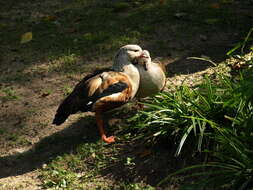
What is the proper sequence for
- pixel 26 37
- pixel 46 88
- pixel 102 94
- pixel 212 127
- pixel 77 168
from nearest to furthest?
pixel 212 127 → pixel 77 168 → pixel 102 94 → pixel 46 88 → pixel 26 37

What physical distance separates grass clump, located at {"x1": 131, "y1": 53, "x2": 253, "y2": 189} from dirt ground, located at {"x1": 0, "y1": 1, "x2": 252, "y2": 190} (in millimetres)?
880

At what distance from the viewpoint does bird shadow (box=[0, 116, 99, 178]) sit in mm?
4180

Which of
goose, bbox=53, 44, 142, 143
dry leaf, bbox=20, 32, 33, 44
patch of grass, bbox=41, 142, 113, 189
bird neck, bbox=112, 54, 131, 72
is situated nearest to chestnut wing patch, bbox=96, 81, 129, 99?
goose, bbox=53, 44, 142, 143

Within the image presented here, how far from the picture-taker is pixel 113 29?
23.3 feet

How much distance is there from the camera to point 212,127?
349 centimetres

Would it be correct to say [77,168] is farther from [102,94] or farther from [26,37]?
[26,37]

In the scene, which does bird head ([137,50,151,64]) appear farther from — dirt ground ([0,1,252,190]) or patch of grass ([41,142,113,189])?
patch of grass ([41,142,113,189])

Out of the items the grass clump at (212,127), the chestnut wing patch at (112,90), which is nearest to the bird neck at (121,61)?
the chestnut wing patch at (112,90)

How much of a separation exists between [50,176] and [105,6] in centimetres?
497

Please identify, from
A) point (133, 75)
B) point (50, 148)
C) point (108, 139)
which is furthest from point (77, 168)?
point (133, 75)

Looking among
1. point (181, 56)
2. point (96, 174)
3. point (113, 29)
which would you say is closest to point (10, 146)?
point (96, 174)

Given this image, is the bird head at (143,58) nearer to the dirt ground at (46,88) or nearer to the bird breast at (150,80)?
the bird breast at (150,80)

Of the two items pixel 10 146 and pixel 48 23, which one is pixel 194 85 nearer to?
pixel 10 146

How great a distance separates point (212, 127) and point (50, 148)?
1.80 meters
